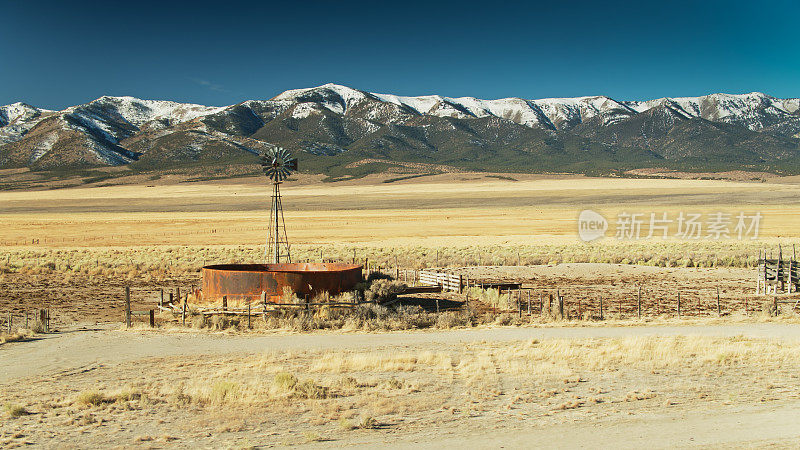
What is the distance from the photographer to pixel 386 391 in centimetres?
1401

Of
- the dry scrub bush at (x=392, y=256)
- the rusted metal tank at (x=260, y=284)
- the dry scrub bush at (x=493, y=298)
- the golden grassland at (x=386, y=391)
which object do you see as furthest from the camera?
the dry scrub bush at (x=392, y=256)

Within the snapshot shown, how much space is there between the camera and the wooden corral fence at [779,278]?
29344 mm

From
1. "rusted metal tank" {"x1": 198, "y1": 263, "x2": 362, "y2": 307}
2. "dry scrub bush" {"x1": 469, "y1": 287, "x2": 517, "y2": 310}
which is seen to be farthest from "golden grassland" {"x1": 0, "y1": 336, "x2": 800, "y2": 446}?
"dry scrub bush" {"x1": 469, "y1": 287, "x2": 517, "y2": 310}

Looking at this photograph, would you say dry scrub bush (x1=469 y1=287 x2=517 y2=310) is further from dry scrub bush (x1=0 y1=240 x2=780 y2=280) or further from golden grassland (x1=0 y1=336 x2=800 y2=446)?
dry scrub bush (x1=0 y1=240 x2=780 y2=280)

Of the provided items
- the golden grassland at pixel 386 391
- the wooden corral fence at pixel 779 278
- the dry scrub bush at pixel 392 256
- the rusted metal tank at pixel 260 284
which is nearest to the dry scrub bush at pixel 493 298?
the rusted metal tank at pixel 260 284

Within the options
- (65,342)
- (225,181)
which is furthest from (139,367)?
A: (225,181)

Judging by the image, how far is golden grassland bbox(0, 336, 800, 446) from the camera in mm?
11664

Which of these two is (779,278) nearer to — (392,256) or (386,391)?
(392,256)

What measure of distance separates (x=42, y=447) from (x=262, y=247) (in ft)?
137

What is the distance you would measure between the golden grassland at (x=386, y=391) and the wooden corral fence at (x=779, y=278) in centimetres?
1237

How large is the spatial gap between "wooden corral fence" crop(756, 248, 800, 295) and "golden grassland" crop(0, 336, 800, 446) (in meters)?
12.4

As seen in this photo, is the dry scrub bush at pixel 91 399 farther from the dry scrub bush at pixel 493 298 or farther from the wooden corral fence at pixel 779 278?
the wooden corral fence at pixel 779 278

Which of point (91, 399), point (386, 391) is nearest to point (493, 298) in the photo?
point (386, 391)

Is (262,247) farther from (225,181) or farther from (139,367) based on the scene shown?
(225,181)
